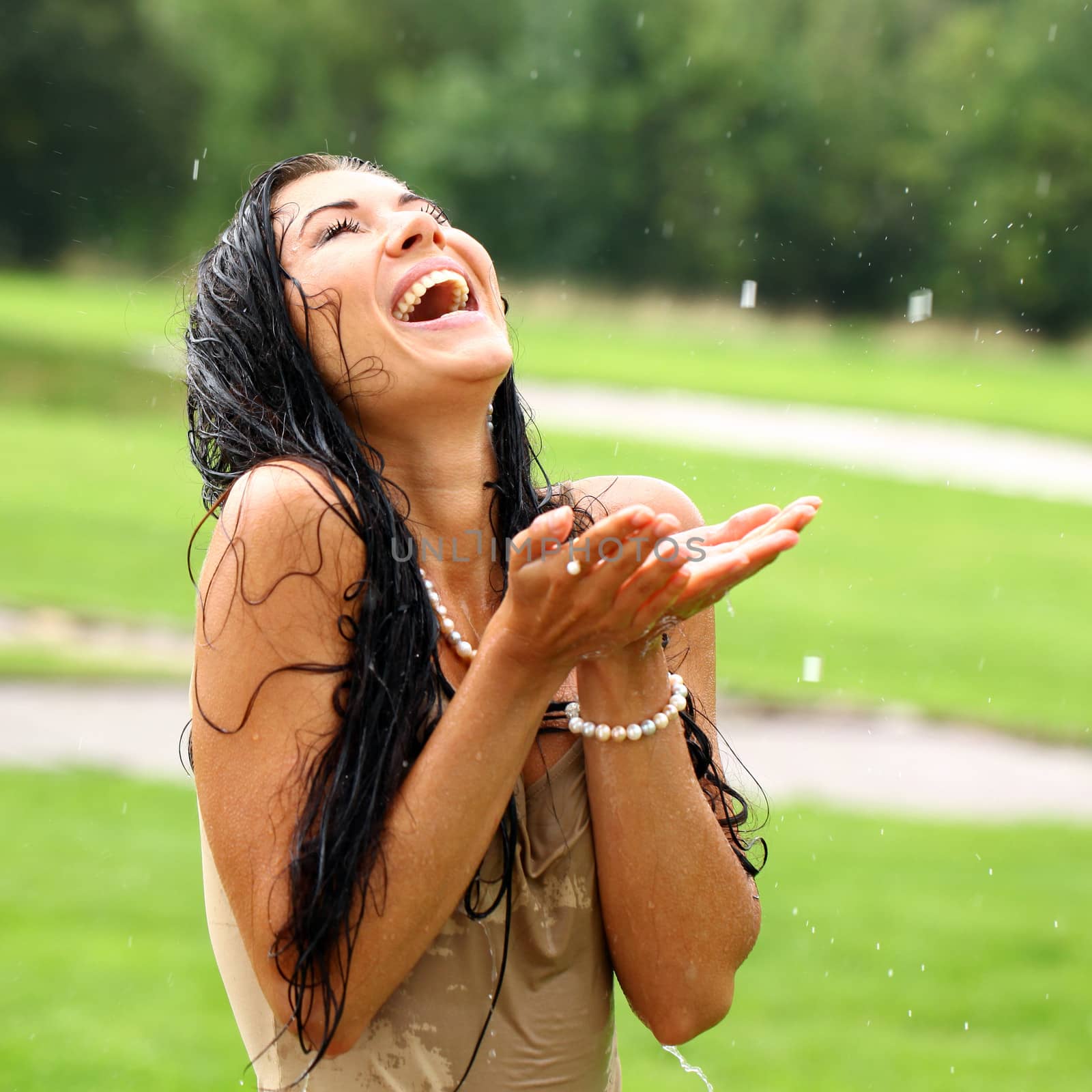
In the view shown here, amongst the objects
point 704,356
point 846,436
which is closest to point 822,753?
point 846,436

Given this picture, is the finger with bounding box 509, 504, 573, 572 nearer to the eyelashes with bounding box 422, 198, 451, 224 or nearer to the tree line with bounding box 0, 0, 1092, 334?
the eyelashes with bounding box 422, 198, 451, 224

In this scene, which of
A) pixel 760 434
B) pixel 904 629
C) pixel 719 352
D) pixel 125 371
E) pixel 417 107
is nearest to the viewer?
pixel 904 629

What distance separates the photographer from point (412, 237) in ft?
6.81

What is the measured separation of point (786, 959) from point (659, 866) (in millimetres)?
4216

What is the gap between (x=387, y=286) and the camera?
6.72ft

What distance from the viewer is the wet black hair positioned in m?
1.78

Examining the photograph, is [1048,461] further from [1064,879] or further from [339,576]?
[339,576]

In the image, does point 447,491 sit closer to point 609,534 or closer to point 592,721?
point 592,721

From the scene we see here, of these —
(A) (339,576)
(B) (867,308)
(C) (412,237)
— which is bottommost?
(B) (867,308)

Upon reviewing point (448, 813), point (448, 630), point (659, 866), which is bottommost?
point (659, 866)

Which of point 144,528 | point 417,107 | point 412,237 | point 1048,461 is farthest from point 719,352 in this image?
point 412,237

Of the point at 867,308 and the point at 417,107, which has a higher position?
the point at 417,107

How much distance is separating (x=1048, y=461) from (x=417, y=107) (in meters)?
35.8

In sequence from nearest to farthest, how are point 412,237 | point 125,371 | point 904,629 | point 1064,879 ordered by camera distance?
point 412,237, point 1064,879, point 904,629, point 125,371
